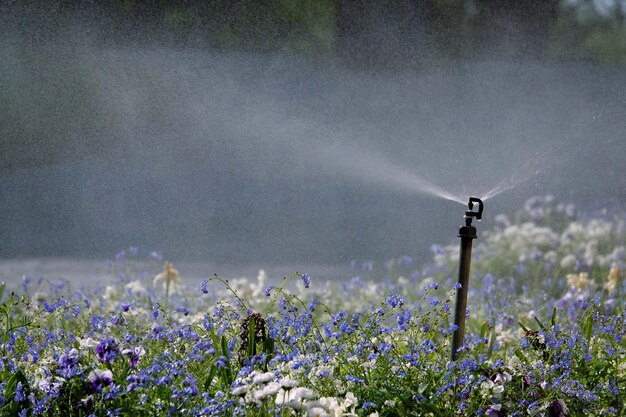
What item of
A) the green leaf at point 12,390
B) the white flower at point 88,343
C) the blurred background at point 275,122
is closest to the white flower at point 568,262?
the blurred background at point 275,122

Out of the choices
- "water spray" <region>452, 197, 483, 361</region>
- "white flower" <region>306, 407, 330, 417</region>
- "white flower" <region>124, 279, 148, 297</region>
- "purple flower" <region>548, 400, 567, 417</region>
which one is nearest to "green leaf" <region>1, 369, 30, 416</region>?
"white flower" <region>306, 407, 330, 417</region>

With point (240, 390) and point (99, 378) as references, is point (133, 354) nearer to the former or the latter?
point (99, 378)

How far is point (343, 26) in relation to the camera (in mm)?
5977

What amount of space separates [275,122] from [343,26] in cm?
73

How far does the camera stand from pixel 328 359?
8.04 feet

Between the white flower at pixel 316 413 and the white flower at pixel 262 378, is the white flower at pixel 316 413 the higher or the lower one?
the lower one

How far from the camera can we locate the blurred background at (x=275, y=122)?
5660 mm

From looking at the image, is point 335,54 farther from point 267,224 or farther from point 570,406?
point 570,406

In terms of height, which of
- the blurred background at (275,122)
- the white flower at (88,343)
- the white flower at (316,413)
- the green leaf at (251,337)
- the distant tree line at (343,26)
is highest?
the distant tree line at (343,26)

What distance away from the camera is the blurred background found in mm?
5660

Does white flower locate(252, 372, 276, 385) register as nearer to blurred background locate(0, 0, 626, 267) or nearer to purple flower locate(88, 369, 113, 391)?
purple flower locate(88, 369, 113, 391)

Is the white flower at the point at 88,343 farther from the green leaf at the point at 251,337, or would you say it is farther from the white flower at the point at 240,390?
the white flower at the point at 240,390

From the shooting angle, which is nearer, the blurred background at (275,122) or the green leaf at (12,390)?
the green leaf at (12,390)

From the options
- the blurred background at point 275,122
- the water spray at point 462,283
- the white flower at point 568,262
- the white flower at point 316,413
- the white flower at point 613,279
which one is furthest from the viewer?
the blurred background at point 275,122
